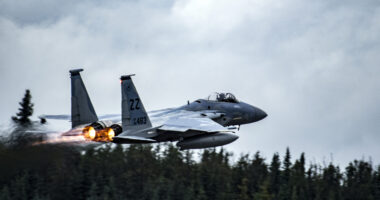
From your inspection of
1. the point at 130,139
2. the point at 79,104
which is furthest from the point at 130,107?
the point at 79,104

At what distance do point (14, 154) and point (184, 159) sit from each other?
64.1 metres

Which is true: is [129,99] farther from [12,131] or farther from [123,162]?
[123,162]

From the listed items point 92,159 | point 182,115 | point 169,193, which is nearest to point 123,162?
point 92,159

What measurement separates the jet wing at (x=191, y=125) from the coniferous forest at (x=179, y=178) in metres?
46.0

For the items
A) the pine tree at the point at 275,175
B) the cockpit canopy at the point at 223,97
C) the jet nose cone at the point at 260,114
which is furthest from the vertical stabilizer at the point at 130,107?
the pine tree at the point at 275,175

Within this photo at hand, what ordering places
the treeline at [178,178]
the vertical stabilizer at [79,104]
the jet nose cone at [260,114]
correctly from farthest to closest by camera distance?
the treeline at [178,178] < the jet nose cone at [260,114] < the vertical stabilizer at [79,104]

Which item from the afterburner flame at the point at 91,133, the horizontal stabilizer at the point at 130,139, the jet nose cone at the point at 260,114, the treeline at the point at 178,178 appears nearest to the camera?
the horizontal stabilizer at the point at 130,139

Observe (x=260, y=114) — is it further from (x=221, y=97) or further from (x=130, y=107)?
(x=130, y=107)

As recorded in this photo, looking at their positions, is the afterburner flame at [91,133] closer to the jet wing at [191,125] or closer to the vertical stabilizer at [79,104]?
the vertical stabilizer at [79,104]

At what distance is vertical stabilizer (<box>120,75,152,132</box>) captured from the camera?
30.7 metres

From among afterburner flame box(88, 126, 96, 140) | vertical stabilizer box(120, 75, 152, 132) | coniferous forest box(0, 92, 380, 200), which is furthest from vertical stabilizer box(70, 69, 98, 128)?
coniferous forest box(0, 92, 380, 200)

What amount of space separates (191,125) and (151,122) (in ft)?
6.35

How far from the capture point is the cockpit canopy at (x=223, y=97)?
118ft

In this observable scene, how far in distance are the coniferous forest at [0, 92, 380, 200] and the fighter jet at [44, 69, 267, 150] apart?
43.6 meters
